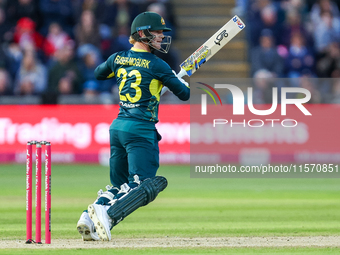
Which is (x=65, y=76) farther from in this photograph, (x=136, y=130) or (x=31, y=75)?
(x=136, y=130)

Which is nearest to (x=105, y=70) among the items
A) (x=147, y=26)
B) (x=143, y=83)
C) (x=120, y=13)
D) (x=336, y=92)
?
(x=143, y=83)

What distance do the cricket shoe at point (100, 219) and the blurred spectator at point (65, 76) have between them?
9.15 metres

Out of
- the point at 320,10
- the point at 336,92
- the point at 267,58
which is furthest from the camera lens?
the point at 320,10

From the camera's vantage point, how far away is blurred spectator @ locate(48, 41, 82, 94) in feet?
49.8

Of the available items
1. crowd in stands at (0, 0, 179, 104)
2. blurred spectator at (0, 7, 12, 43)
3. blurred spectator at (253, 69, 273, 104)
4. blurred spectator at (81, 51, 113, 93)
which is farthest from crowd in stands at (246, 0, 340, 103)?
blurred spectator at (0, 7, 12, 43)

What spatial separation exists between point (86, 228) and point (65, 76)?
932cm

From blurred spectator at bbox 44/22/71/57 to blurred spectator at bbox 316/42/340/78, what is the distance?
19.5ft

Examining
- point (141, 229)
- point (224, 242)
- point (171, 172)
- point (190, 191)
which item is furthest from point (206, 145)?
point (224, 242)

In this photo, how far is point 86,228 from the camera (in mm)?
6355

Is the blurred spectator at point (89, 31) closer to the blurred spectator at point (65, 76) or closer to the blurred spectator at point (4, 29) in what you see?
the blurred spectator at point (65, 76)

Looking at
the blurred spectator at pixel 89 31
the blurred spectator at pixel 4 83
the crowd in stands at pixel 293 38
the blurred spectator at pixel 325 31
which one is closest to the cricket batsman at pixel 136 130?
the blurred spectator at pixel 4 83

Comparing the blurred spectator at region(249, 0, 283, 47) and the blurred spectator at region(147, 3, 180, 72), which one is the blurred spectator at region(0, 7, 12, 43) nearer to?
the blurred spectator at region(147, 3, 180, 72)

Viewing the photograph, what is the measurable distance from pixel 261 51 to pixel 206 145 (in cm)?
333

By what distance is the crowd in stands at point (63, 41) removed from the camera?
15.4m
